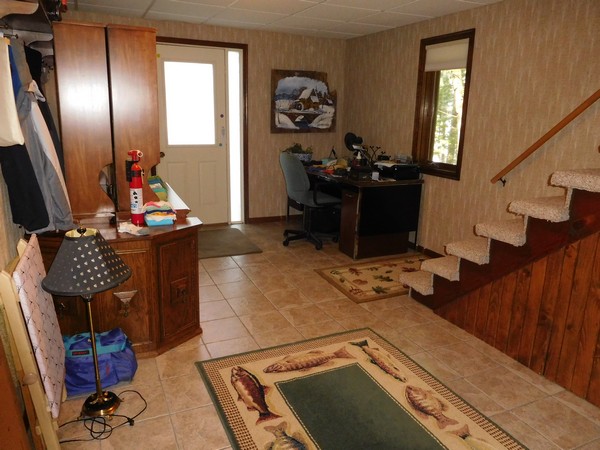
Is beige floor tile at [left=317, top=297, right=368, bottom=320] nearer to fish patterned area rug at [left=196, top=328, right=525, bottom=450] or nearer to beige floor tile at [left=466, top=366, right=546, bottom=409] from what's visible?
fish patterned area rug at [left=196, top=328, right=525, bottom=450]

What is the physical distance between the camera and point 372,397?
2.49 metres

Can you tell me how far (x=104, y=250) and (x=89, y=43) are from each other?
145 cm

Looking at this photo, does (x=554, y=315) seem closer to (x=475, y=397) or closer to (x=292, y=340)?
(x=475, y=397)

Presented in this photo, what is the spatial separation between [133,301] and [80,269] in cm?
86

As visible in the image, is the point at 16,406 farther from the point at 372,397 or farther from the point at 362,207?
the point at 362,207

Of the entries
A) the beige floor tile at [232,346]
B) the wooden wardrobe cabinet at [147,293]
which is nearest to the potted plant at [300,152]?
the wooden wardrobe cabinet at [147,293]

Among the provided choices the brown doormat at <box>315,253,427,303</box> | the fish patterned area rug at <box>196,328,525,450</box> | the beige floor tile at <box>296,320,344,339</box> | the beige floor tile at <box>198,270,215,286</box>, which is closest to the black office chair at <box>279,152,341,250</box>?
the brown doormat at <box>315,253,427,303</box>

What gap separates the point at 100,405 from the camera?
230 centimetres

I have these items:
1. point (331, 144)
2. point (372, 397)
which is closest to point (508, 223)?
point (372, 397)

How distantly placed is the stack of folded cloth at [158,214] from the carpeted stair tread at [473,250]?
2.02 metres

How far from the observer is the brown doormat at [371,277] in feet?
12.8

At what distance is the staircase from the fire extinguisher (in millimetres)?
2214

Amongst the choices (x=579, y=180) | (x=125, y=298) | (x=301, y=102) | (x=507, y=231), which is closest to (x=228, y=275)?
(x=125, y=298)

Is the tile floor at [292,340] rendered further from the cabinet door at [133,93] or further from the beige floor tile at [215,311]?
the cabinet door at [133,93]
